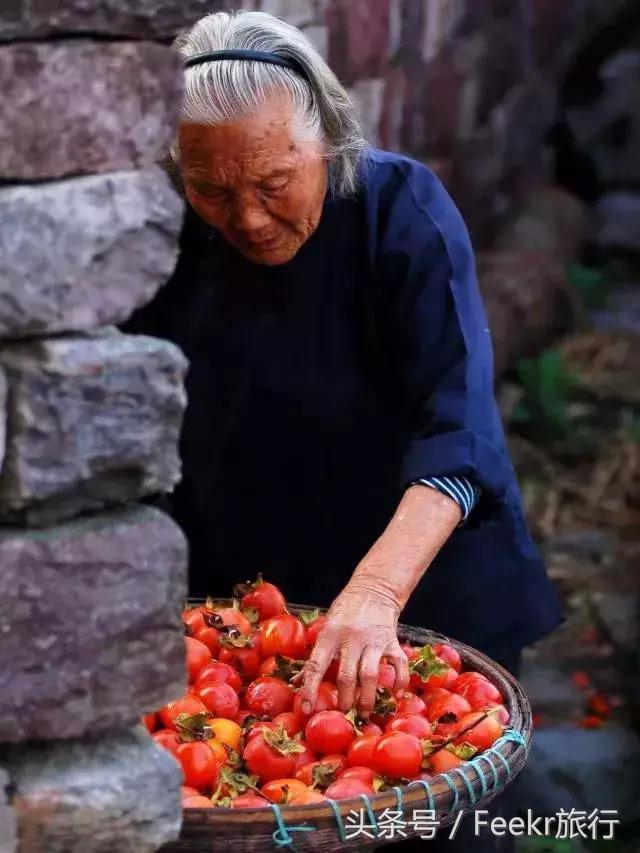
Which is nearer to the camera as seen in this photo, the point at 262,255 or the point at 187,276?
the point at 262,255

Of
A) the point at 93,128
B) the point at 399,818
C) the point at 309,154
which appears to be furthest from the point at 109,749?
the point at 309,154

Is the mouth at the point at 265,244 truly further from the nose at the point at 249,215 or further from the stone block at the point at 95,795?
the stone block at the point at 95,795

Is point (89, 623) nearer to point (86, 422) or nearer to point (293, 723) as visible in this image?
point (86, 422)

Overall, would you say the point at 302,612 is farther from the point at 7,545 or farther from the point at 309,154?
the point at 7,545

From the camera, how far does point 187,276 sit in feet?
9.70

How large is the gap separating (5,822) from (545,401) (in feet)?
18.7

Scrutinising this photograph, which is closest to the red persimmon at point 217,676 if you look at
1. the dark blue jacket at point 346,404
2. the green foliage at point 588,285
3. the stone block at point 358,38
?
the dark blue jacket at point 346,404

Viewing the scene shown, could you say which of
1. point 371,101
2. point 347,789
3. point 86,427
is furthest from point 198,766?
point 371,101

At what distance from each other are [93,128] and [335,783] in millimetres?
949

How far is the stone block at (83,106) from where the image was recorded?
147 centimetres

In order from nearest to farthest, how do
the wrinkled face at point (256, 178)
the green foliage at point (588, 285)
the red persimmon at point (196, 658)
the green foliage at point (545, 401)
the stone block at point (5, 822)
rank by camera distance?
1. the stone block at point (5, 822)
2. the red persimmon at point (196, 658)
3. the wrinkled face at point (256, 178)
4. the green foliage at point (545, 401)
5. the green foliage at point (588, 285)

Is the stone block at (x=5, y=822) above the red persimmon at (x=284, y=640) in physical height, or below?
above

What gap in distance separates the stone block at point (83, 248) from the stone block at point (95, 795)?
0.45m

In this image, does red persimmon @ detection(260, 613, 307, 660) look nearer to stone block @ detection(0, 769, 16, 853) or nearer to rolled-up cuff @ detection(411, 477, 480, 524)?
rolled-up cuff @ detection(411, 477, 480, 524)
